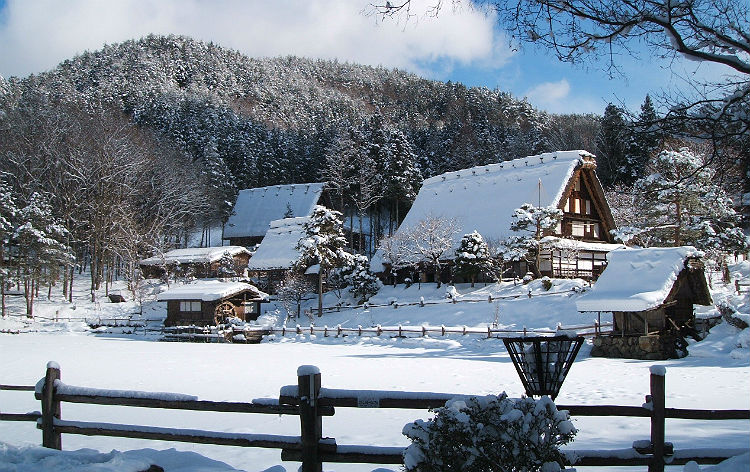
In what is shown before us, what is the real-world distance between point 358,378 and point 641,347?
1196cm

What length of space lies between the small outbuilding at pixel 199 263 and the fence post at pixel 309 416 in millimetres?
44346

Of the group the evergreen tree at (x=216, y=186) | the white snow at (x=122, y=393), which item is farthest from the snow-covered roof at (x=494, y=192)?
the white snow at (x=122, y=393)

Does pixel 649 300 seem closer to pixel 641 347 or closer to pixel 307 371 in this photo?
pixel 641 347

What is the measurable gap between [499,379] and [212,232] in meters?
59.0

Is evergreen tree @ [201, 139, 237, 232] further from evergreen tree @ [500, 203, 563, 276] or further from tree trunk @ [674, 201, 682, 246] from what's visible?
tree trunk @ [674, 201, 682, 246]

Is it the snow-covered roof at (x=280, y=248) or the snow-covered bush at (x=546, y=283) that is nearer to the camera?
the snow-covered bush at (x=546, y=283)

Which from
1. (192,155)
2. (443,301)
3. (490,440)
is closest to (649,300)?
(443,301)

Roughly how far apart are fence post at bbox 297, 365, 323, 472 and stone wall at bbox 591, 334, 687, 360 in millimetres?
19662

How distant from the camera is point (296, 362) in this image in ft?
68.7

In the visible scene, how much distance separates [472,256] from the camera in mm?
35844

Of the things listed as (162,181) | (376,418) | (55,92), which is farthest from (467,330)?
(55,92)

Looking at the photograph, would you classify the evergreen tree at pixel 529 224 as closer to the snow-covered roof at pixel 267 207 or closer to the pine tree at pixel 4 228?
the snow-covered roof at pixel 267 207

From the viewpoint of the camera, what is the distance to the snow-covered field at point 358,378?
7.90m

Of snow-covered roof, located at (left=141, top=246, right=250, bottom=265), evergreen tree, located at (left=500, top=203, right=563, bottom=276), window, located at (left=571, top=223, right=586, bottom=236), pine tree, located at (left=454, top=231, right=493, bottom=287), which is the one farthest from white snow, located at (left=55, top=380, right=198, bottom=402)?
snow-covered roof, located at (left=141, top=246, right=250, bottom=265)
